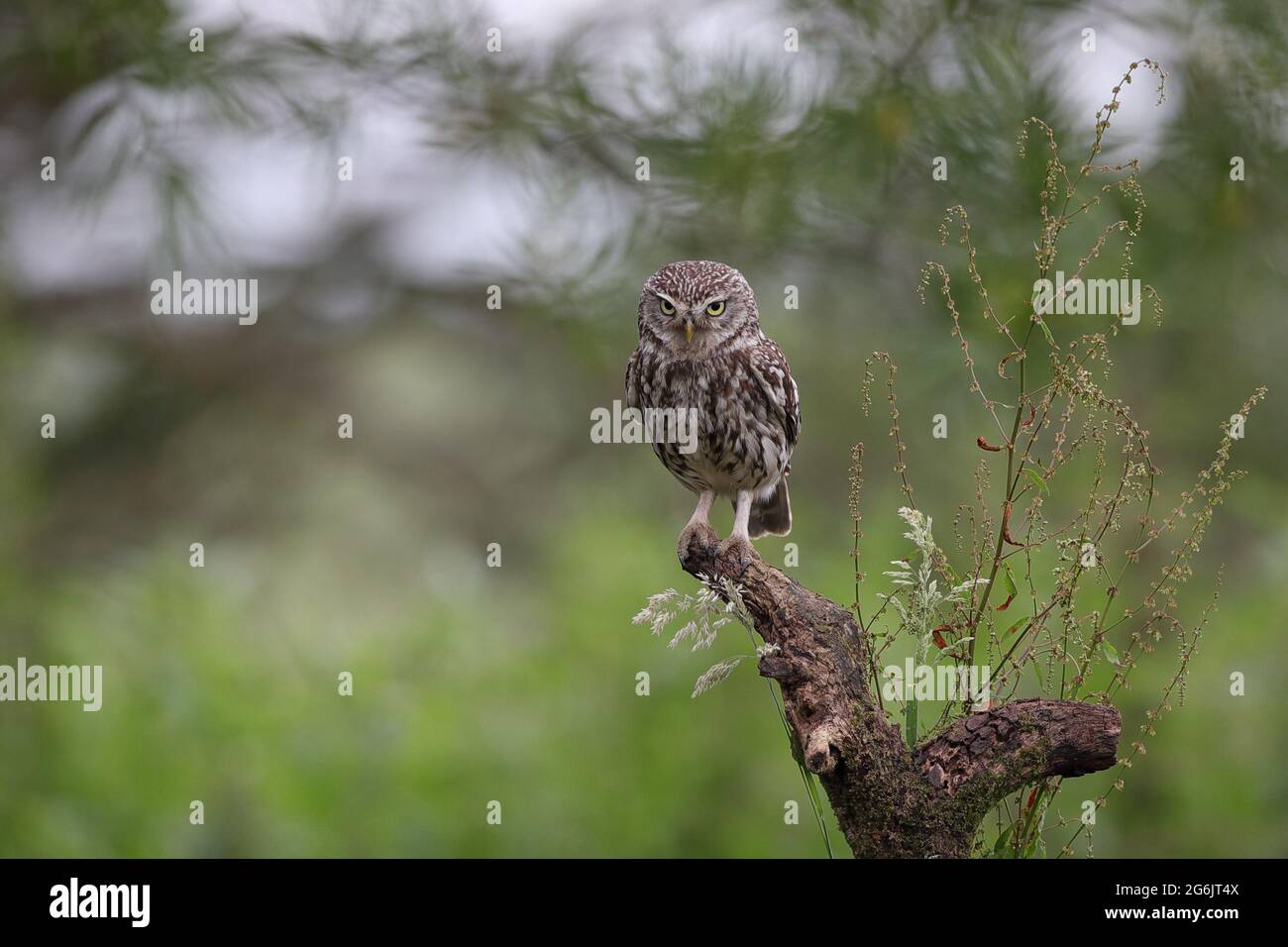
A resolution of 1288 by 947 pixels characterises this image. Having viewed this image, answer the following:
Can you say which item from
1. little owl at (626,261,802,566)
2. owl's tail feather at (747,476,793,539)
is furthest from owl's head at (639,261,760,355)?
owl's tail feather at (747,476,793,539)

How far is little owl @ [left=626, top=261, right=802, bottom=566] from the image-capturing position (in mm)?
3033

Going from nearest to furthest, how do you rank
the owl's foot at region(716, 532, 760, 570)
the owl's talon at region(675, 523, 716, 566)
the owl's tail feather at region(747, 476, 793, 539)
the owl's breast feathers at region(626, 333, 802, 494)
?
1. the owl's foot at region(716, 532, 760, 570)
2. the owl's talon at region(675, 523, 716, 566)
3. the owl's breast feathers at region(626, 333, 802, 494)
4. the owl's tail feather at region(747, 476, 793, 539)

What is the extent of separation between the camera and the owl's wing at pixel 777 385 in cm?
318

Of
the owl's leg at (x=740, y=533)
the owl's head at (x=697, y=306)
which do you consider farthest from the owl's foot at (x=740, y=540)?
the owl's head at (x=697, y=306)

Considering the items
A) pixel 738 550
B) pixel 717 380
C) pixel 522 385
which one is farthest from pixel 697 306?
pixel 522 385

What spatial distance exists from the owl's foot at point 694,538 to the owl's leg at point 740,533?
48 mm

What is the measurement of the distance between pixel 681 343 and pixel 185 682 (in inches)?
85.8

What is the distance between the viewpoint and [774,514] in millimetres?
3600

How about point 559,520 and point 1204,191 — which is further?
point 559,520

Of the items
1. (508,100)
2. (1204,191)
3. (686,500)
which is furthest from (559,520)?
(1204,191)

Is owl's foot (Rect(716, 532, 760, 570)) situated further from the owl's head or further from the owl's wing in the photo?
the owl's head

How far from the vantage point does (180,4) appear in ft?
12.0

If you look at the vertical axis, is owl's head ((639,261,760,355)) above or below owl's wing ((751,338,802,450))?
above

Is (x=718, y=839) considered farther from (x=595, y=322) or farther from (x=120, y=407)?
(x=120, y=407)
